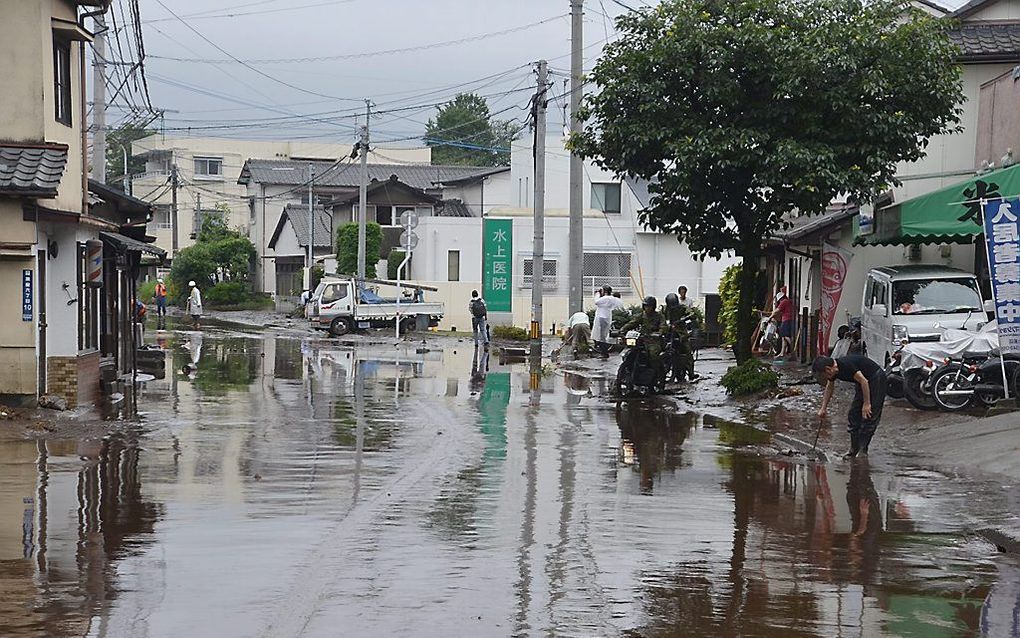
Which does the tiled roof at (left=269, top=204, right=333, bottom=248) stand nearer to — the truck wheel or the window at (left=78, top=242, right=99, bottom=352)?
the truck wheel

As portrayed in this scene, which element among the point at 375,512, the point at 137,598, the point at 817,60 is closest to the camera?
the point at 137,598

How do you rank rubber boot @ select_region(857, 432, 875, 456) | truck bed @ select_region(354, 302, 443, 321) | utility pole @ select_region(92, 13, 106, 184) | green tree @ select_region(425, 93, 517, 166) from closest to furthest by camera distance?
rubber boot @ select_region(857, 432, 875, 456) → utility pole @ select_region(92, 13, 106, 184) → truck bed @ select_region(354, 302, 443, 321) → green tree @ select_region(425, 93, 517, 166)

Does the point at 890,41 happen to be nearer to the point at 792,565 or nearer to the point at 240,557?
the point at 792,565

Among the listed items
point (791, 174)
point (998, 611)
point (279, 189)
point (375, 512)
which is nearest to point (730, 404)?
point (791, 174)

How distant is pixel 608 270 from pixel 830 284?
2577cm

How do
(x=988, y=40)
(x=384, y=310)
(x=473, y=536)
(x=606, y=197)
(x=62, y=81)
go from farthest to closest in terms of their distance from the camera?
(x=606, y=197), (x=384, y=310), (x=988, y=40), (x=62, y=81), (x=473, y=536)

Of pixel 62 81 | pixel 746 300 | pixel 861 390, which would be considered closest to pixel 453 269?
pixel 746 300

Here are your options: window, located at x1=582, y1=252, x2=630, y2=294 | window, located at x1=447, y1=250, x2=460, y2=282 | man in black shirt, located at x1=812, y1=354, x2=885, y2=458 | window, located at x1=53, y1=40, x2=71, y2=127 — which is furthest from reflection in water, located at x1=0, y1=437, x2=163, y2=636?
window, located at x1=582, y1=252, x2=630, y2=294

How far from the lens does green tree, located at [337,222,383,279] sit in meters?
59.1

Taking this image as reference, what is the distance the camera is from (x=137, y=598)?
8.20 meters

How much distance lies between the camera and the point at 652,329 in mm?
24422

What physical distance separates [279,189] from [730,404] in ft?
205

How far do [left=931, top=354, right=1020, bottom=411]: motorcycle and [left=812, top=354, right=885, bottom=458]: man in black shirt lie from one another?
3454mm

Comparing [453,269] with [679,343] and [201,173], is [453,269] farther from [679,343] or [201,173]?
[201,173]
